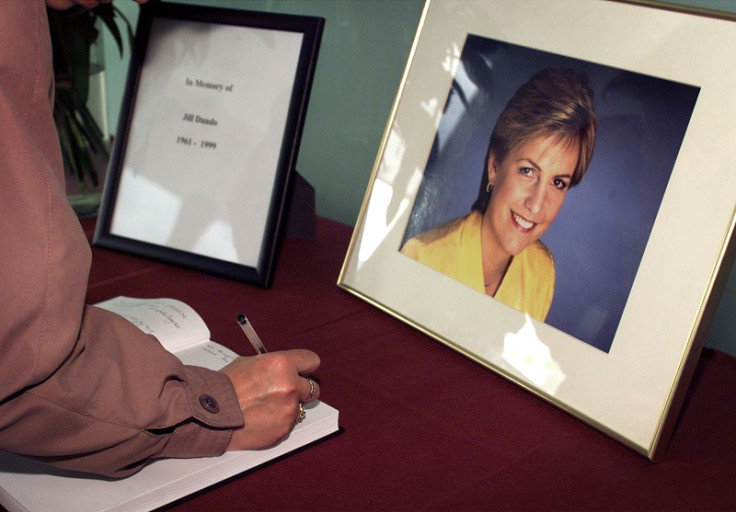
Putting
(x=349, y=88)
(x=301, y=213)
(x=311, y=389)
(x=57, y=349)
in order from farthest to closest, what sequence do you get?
(x=349, y=88), (x=301, y=213), (x=311, y=389), (x=57, y=349)

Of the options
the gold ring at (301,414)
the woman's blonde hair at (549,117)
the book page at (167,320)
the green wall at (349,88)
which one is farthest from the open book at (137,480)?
the green wall at (349,88)

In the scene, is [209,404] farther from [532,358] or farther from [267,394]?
[532,358]

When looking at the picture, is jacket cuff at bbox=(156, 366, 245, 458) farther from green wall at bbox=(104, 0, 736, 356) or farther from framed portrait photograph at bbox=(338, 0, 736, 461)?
green wall at bbox=(104, 0, 736, 356)

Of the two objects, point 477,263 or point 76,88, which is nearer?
point 477,263

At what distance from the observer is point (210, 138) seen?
1.33 meters

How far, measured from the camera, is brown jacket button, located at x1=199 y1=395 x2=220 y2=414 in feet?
2.68

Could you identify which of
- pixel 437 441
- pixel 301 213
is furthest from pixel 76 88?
pixel 437 441

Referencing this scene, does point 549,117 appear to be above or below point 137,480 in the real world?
above

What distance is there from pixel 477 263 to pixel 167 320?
0.42 m

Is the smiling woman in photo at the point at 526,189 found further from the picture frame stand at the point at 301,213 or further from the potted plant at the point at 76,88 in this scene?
the potted plant at the point at 76,88

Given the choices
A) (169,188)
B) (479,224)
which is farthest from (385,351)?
(169,188)

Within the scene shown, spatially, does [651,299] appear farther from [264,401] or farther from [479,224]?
[264,401]

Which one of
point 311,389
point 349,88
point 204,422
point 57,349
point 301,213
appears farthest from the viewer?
point 349,88

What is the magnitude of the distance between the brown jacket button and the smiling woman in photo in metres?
0.39
